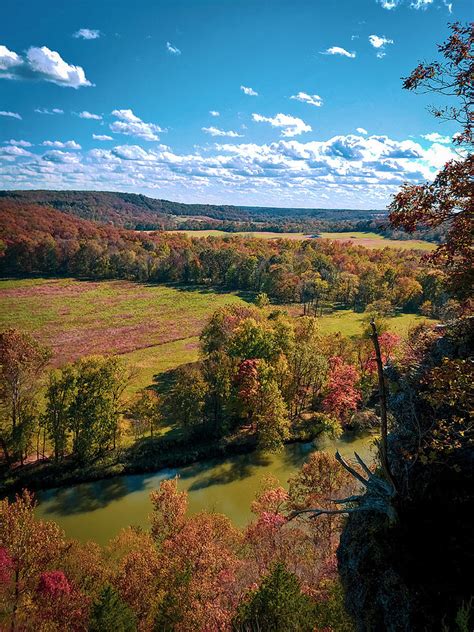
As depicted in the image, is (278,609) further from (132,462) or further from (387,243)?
(387,243)

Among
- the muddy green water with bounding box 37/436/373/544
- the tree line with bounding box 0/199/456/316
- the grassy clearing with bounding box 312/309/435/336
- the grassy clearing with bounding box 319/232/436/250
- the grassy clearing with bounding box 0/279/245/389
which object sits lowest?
the muddy green water with bounding box 37/436/373/544

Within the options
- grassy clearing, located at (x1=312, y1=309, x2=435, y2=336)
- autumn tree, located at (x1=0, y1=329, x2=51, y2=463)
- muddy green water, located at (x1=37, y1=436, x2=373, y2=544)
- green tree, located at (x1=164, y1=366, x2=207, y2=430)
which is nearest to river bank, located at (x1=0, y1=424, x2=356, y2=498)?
muddy green water, located at (x1=37, y1=436, x2=373, y2=544)

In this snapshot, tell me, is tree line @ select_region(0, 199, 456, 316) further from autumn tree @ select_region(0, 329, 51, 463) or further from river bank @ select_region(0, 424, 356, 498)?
autumn tree @ select_region(0, 329, 51, 463)

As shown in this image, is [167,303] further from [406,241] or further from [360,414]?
[406,241]

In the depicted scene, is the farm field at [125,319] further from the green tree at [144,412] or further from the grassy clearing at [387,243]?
the grassy clearing at [387,243]

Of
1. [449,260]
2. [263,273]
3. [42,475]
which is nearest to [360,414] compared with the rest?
[42,475]
